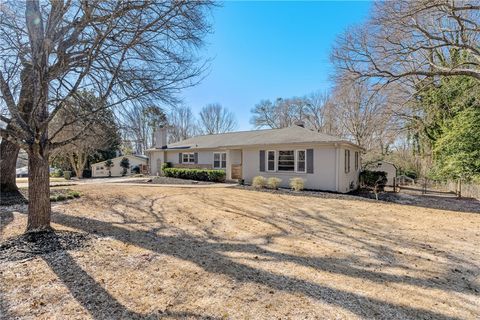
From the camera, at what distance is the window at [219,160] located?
714 inches

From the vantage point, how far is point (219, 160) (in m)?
18.4

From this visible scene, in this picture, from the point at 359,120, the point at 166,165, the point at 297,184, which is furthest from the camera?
the point at 359,120

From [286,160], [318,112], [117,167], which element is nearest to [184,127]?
[117,167]

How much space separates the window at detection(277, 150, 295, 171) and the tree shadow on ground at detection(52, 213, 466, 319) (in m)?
9.66

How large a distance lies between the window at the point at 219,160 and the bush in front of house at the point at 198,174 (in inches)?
53.3

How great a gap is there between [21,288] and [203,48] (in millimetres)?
6176

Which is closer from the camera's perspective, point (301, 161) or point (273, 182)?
point (273, 182)

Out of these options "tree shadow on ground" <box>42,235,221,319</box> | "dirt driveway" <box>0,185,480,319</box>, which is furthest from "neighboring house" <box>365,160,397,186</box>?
"tree shadow on ground" <box>42,235,221,319</box>

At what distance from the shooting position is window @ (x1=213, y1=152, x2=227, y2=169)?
18125mm

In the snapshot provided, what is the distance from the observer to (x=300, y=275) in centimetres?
360

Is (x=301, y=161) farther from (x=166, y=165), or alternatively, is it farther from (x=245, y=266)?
(x=166, y=165)

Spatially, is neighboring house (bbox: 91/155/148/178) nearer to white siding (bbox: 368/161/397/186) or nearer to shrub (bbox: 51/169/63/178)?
shrub (bbox: 51/169/63/178)

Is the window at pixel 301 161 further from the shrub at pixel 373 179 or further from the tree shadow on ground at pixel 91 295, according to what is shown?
the tree shadow on ground at pixel 91 295

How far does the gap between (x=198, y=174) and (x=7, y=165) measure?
1043 cm
